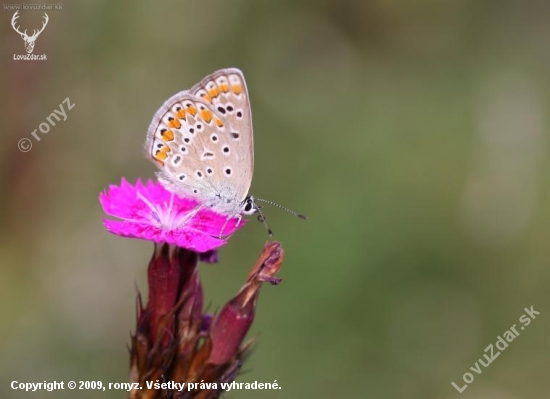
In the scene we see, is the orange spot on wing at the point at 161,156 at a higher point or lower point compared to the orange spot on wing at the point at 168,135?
lower

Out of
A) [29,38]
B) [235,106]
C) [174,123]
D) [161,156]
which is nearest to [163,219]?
[161,156]

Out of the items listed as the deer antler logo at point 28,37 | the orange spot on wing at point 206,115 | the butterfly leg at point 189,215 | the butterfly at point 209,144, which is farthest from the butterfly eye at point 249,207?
the deer antler logo at point 28,37

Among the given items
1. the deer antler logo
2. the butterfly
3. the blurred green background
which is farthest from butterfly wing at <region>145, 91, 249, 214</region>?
the deer antler logo

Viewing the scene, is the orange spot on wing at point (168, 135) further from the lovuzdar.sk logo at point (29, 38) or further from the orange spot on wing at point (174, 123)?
the lovuzdar.sk logo at point (29, 38)

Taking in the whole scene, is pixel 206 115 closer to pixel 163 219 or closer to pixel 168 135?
pixel 168 135

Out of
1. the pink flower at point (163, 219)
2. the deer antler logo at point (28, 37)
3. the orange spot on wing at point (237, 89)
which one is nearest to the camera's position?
the pink flower at point (163, 219)

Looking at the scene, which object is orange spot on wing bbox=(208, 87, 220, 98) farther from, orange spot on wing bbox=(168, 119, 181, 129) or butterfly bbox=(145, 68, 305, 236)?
orange spot on wing bbox=(168, 119, 181, 129)

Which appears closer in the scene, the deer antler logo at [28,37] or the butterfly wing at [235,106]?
the butterfly wing at [235,106]
